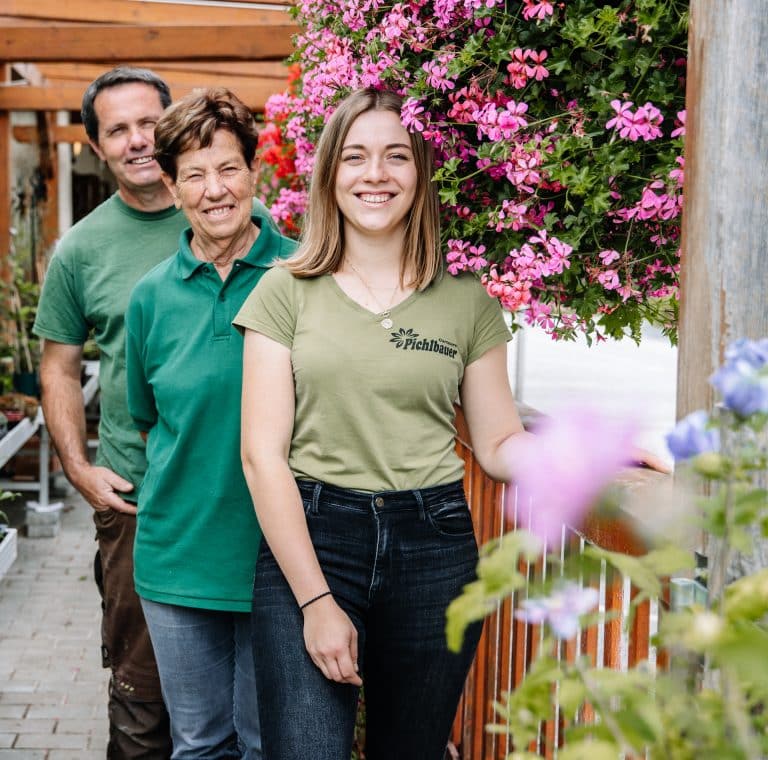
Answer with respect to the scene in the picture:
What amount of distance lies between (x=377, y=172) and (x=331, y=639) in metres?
0.83

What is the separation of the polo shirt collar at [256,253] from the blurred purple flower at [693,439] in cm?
163

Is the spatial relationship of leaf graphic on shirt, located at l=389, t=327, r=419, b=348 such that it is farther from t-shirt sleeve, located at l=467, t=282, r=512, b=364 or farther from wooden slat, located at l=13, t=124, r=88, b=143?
wooden slat, located at l=13, t=124, r=88, b=143

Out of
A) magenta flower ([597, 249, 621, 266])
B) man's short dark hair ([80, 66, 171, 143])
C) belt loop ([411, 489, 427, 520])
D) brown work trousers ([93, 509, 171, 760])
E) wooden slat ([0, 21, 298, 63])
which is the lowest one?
brown work trousers ([93, 509, 171, 760])

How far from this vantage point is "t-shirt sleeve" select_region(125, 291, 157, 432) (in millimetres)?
2301

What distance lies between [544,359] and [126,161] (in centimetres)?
1369

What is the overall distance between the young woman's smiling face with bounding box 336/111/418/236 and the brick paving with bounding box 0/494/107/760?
7.94 ft

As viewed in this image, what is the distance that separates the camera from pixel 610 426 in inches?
27.2

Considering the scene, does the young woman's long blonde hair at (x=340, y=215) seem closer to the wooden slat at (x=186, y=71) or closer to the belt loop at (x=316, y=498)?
the belt loop at (x=316, y=498)

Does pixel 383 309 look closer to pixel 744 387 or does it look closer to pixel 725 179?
pixel 725 179

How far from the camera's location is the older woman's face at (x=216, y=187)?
7.27 feet

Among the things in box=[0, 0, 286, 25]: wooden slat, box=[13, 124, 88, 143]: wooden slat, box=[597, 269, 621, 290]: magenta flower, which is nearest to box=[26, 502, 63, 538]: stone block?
box=[0, 0, 286, 25]: wooden slat

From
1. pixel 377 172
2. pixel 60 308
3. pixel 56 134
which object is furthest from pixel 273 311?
pixel 56 134

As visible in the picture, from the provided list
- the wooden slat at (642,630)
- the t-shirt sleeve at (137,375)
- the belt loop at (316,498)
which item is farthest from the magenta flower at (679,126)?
the t-shirt sleeve at (137,375)

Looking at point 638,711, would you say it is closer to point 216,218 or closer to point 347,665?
point 347,665
